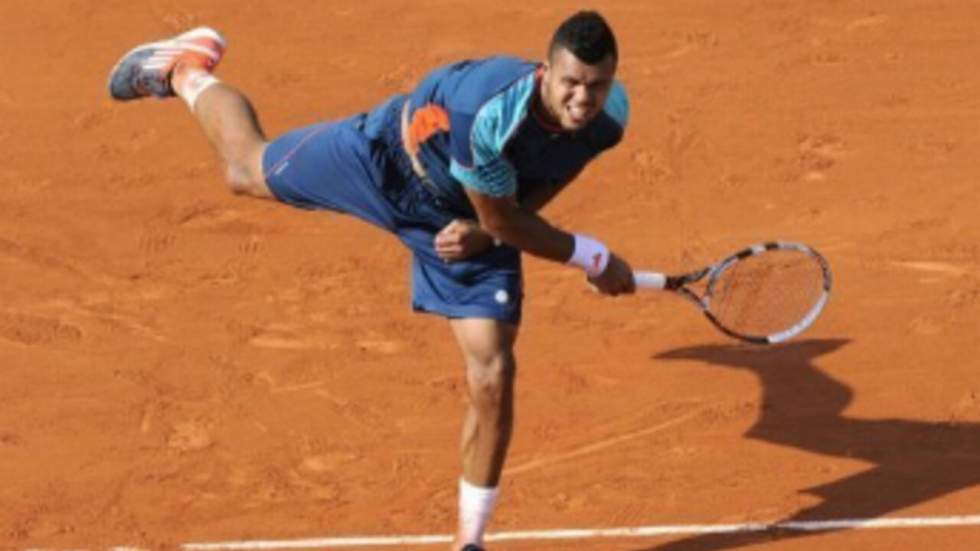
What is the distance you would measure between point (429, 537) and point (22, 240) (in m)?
3.84

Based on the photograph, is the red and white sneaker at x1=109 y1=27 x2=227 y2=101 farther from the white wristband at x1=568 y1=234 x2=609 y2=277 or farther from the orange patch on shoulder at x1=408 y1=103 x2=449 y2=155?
the white wristband at x1=568 y1=234 x2=609 y2=277

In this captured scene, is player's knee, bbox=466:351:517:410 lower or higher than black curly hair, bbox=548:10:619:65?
lower

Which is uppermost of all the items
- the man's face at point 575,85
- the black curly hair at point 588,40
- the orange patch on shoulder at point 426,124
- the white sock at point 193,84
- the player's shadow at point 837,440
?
the black curly hair at point 588,40

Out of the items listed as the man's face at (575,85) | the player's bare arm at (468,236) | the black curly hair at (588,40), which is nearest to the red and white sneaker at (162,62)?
the player's bare arm at (468,236)

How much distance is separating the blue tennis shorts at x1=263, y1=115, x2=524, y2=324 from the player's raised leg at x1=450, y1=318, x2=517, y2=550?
89 millimetres

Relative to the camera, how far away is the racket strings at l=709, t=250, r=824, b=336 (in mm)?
9719

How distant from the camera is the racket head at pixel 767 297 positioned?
379 inches

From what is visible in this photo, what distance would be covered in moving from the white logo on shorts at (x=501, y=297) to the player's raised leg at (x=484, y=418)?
9cm

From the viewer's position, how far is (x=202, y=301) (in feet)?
37.6

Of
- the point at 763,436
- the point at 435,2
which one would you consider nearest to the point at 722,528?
the point at 763,436

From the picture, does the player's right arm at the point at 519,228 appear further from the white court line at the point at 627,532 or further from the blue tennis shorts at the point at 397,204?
the white court line at the point at 627,532

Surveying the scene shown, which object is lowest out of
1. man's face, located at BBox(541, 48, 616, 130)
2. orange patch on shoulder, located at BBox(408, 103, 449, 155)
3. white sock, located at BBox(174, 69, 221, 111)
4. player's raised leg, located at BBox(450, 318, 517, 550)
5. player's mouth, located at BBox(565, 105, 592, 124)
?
player's raised leg, located at BBox(450, 318, 517, 550)

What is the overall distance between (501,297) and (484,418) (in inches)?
19.4

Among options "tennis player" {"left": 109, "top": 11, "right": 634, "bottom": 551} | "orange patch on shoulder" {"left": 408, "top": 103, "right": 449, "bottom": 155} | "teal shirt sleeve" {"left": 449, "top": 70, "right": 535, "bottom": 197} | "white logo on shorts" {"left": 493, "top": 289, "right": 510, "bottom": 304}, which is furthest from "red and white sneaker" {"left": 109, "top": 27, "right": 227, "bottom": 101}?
"teal shirt sleeve" {"left": 449, "top": 70, "right": 535, "bottom": 197}
